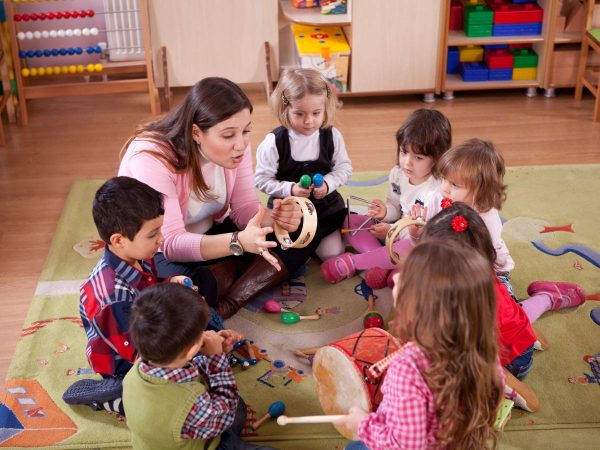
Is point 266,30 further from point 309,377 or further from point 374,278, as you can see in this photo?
point 309,377

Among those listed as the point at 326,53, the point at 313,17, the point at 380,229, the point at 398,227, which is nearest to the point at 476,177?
the point at 398,227

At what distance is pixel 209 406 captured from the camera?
172 cm

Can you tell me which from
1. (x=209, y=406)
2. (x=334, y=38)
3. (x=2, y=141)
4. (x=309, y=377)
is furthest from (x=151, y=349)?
(x=334, y=38)

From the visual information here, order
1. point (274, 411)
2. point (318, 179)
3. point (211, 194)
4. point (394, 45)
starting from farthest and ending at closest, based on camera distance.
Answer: point (394, 45) → point (318, 179) → point (211, 194) → point (274, 411)

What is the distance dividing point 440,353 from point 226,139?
3.44 feet

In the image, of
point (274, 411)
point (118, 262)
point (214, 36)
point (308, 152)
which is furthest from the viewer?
point (214, 36)

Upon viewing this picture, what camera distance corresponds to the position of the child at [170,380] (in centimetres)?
164

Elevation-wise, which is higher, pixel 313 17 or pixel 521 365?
pixel 313 17

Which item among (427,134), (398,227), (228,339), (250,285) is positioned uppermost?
(427,134)

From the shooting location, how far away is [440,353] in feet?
4.79

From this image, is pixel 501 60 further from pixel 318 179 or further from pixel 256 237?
pixel 256 237

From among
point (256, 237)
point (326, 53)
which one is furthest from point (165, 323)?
point (326, 53)

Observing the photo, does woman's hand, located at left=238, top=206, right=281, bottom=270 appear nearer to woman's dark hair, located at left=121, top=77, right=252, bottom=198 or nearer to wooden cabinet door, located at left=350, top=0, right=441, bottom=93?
woman's dark hair, located at left=121, top=77, right=252, bottom=198

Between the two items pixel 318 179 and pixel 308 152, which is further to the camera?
pixel 308 152
